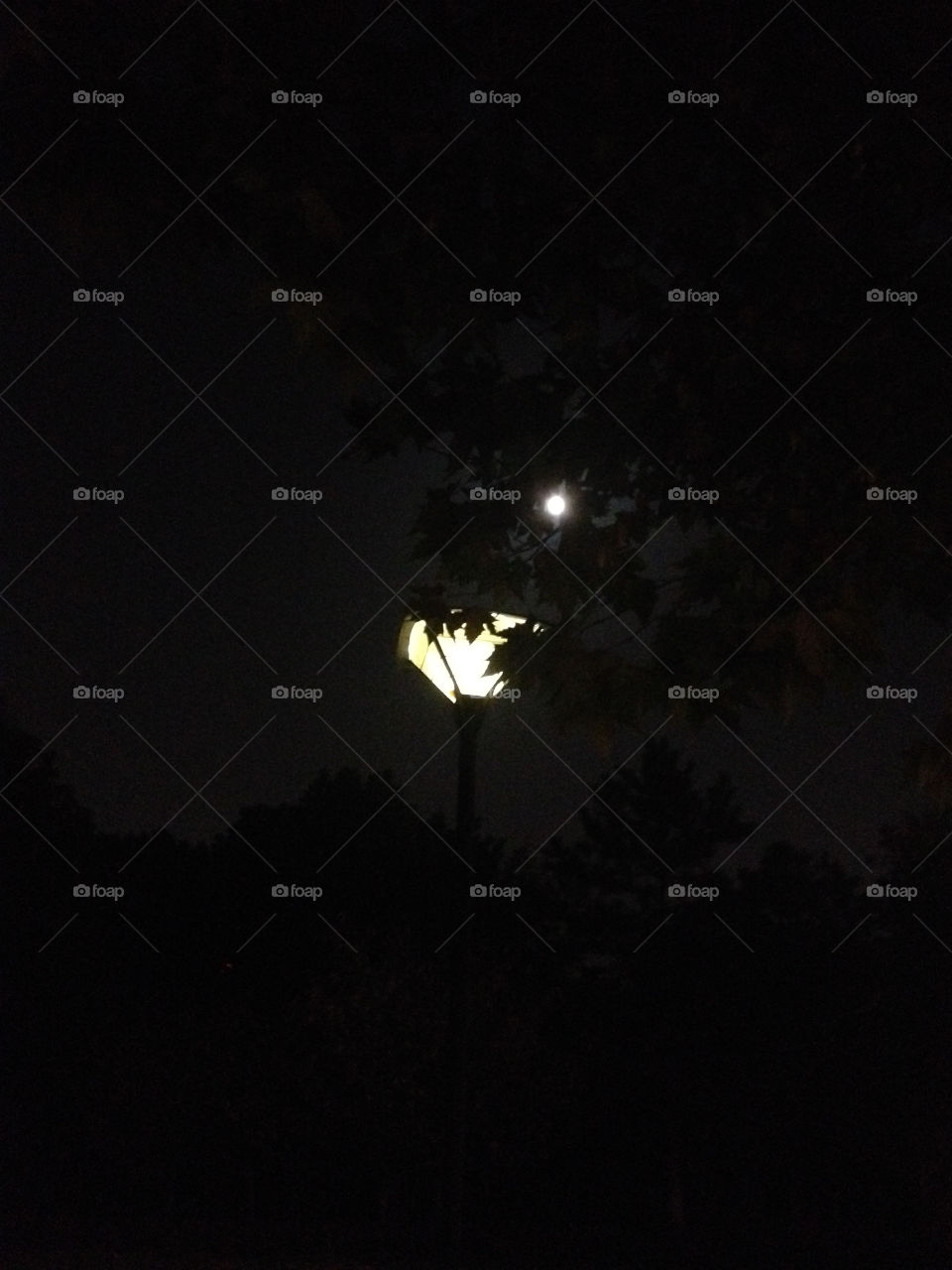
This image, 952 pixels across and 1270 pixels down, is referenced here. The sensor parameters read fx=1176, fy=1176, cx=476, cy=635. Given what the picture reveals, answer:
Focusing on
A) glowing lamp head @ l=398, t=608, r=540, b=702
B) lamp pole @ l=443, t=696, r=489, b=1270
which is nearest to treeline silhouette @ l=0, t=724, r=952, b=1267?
lamp pole @ l=443, t=696, r=489, b=1270

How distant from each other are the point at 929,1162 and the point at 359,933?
1.84 metres

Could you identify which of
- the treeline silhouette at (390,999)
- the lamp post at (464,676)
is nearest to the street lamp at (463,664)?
the lamp post at (464,676)

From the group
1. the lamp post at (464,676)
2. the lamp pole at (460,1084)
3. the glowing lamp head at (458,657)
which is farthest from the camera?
the glowing lamp head at (458,657)

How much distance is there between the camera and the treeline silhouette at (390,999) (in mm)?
3223

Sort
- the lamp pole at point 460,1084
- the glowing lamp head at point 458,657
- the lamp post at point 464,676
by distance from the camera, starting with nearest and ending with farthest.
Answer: the lamp pole at point 460,1084, the lamp post at point 464,676, the glowing lamp head at point 458,657

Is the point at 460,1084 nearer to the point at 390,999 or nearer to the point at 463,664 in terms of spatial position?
the point at 390,999

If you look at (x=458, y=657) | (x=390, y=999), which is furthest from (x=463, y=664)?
(x=390, y=999)

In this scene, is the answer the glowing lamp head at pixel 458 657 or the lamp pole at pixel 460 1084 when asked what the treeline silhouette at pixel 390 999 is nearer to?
the lamp pole at pixel 460 1084

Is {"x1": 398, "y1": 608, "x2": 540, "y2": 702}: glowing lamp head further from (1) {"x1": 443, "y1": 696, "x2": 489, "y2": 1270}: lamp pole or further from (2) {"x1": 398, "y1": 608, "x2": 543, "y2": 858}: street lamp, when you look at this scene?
(1) {"x1": 443, "y1": 696, "x2": 489, "y2": 1270}: lamp pole

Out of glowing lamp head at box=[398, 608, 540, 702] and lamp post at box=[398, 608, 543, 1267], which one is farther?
glowing lamp head at box=[398, 608, 540, 702]

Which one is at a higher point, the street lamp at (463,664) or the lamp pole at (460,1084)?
the street lamp at (463,664)

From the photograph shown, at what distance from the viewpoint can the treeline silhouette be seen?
322 centimetres

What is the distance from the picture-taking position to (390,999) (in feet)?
12.4

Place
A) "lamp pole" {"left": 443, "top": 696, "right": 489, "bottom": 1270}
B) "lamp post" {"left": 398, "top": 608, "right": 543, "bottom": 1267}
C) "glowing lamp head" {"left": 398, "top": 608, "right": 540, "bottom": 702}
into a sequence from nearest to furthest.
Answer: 1. "lamp pole" {"left": 443, "top": 696, "right": 489, "bottom": 1270}
2. "lamp post" {"left": 398, "top": 608, "right": 543, "bottom": 1267}
3. "glowing lamp head" {"left": 398, "top": 608, "right": 540, "bottom": 702}
